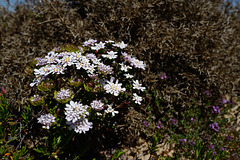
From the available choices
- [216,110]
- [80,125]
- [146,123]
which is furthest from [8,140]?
[216,110]

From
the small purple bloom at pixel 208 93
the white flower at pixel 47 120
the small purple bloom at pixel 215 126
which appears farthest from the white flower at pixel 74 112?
the small purple bloom at pixel 208 93

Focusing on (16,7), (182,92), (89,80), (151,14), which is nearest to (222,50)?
(182,92)

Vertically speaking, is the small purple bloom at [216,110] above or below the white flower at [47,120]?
below

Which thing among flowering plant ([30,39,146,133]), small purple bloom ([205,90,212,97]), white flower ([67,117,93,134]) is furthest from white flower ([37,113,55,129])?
small purple bloom ([205,90,212,97])

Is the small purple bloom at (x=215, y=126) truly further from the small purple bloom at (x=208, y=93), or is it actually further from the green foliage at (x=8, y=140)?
the green foliage at (x=8, y=140)

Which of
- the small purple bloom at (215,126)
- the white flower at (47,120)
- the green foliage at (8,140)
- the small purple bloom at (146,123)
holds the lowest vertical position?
the small purple bloom at (215,126)

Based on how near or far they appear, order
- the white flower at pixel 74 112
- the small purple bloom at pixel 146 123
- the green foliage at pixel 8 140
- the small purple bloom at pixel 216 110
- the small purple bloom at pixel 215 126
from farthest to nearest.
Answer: the small purple bloom at pixel 216 110 < the small purple bloom at pixel 215 126 < the small purple bloom at pixel 146 123 < the green foliage at pixel 8 140 < the white flower at pixel 74 112

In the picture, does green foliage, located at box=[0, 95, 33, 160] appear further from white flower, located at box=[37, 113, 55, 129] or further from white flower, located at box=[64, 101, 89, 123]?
white flower, located at box=[64, 101, 89, 123]

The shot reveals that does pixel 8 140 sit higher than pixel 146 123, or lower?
higher

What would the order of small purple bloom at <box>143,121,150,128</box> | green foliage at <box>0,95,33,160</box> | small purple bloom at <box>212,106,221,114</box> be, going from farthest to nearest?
small purple bloom at <box>212,106,221,114</box> → small purple bloom at <box>143,121,150,128</box> → green foliage at <box>0,95,33,160</box>

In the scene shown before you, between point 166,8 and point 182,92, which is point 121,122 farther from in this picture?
point 166,8

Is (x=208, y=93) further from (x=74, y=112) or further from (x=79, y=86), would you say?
(x=74, y=112)
